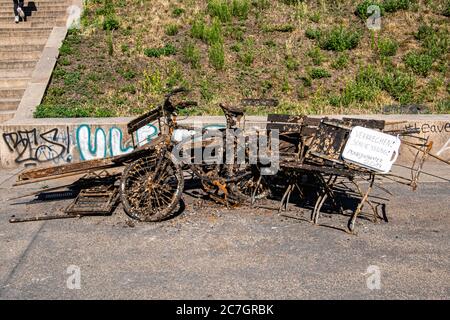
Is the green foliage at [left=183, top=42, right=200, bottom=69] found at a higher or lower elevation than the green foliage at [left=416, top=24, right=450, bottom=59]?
lower

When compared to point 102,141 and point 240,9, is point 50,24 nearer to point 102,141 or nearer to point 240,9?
point 240,9

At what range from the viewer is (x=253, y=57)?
14.9m

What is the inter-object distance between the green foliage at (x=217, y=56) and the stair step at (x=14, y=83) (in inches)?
197

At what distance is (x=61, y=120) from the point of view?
10.9 m

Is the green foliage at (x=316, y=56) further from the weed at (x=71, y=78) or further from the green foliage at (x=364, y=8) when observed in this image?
the weed at (x=71, y=78)

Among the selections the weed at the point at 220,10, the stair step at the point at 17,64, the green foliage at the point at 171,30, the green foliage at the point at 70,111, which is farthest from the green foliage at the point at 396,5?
the stair step at the point at 17,64

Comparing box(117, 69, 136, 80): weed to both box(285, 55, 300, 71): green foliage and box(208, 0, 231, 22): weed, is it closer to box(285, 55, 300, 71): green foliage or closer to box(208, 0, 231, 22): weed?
box(208, 0, 231, 22): weed

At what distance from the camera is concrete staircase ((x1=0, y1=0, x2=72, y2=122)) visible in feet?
43.6

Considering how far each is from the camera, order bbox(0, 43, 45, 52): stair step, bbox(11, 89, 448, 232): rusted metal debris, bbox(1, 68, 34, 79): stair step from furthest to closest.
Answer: bbox(0, 43, 45, 52): stair step, bbox(1, 68, 34, 79): stair step, bbox(11, 89, 448, 232): rusted metal debris

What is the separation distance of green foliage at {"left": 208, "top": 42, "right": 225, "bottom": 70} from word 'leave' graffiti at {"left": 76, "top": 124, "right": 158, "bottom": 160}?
4.34 m

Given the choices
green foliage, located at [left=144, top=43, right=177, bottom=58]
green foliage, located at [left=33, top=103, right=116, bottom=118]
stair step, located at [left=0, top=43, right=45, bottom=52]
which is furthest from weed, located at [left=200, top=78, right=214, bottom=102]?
stair step, located at [left=0, top=43, right=45, bottom=52]

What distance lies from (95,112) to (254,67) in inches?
191

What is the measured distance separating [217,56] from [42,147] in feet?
19.3
